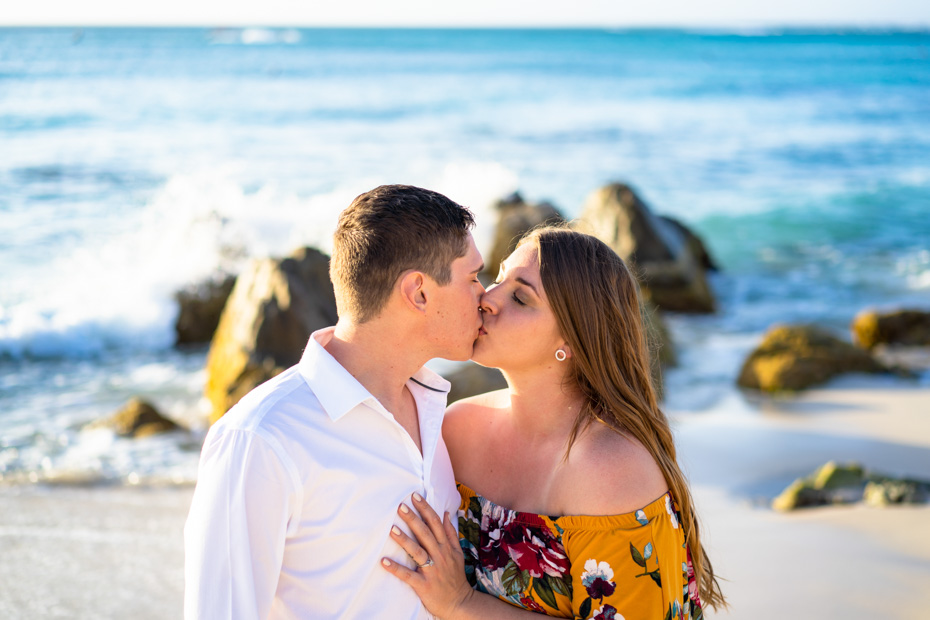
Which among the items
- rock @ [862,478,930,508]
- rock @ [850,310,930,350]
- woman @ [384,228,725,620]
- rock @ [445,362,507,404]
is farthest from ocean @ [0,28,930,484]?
woman @ [384,228,725,620]

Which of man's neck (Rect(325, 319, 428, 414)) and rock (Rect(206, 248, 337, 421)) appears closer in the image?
man's neck (Rect(325, 319, 428, 414))

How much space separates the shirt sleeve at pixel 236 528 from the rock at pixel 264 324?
17.1 feet

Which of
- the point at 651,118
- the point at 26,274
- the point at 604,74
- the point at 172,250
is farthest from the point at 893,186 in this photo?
the point at 604,74

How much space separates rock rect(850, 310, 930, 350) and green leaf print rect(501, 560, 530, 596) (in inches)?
346

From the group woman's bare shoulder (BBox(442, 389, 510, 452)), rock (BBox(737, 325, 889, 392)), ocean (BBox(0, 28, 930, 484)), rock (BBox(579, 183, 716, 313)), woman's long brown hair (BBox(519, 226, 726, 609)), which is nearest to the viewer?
woman's long brown hair (BBox(519, 226, 726, 609))

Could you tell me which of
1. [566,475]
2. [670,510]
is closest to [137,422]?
[566,475]

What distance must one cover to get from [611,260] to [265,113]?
34.5 metres

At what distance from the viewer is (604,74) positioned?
2327 inches

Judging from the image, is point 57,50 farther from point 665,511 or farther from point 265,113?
point 665,511

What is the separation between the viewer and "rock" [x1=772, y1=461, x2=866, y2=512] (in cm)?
592

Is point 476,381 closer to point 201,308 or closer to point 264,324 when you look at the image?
point 264,324

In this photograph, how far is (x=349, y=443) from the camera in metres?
2.52

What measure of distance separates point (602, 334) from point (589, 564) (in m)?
0.81

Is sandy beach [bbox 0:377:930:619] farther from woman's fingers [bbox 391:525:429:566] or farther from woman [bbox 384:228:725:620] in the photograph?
woman's fingers [bbox 391:525:429:566]
